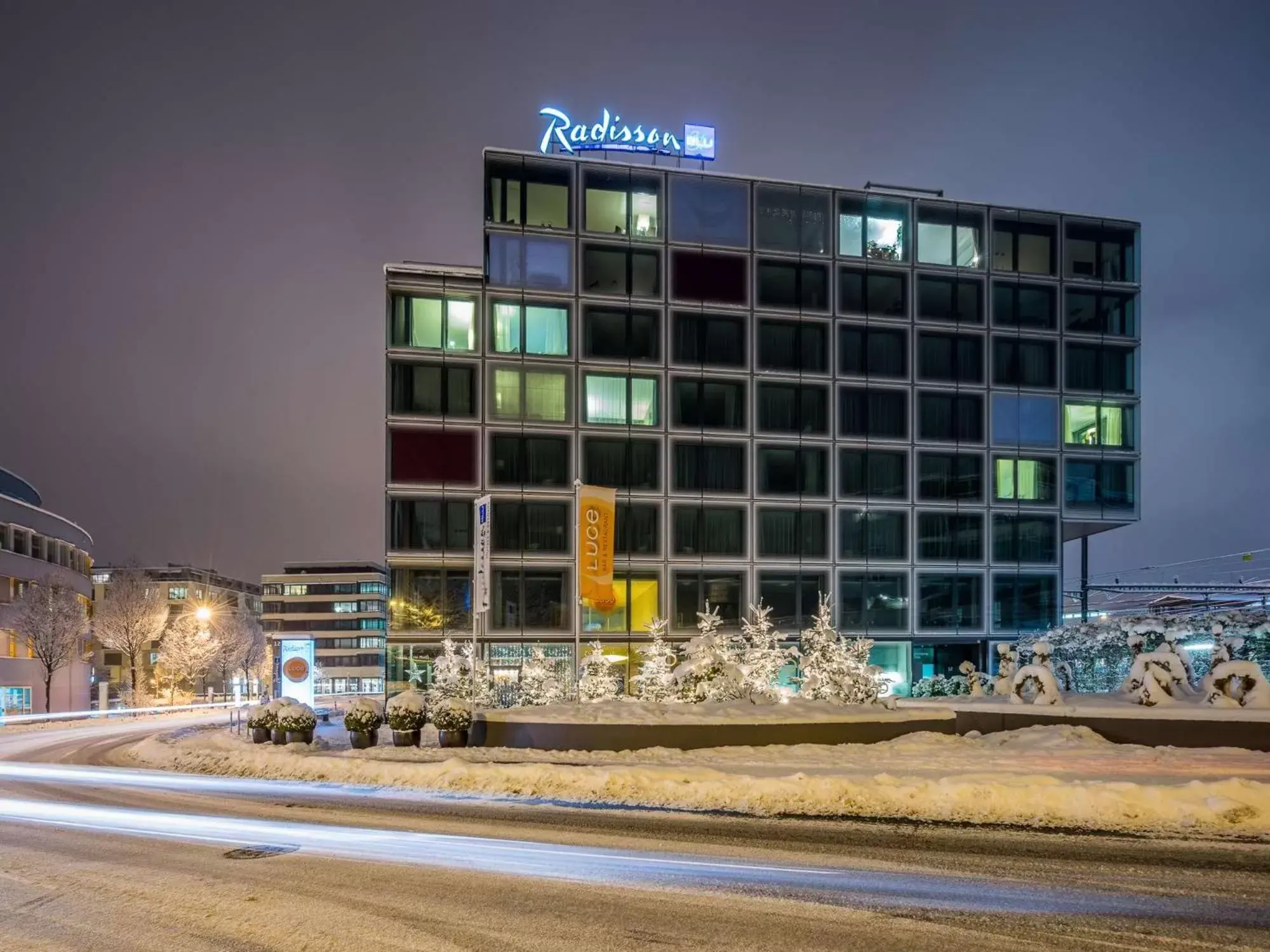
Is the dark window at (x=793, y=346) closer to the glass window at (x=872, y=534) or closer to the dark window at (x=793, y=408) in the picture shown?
the dark window at (x=793, y=408)

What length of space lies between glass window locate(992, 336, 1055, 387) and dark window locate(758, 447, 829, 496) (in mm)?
11612

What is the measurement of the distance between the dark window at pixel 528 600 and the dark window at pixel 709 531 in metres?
6.74

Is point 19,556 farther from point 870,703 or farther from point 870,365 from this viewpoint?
point 870,703

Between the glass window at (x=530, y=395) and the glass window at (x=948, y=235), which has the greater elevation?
the glass window at (x=948, y=235)

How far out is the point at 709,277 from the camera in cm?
4975

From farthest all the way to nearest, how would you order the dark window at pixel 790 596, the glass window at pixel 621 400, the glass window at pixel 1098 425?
1. the glass window at pixel 1098 425
2. the dark window at pixel 790 596
3. the glass window at pixel 621 400

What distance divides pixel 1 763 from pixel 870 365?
140ft

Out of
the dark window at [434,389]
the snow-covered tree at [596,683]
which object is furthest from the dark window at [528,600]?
the snow-covered tree at [596,683]

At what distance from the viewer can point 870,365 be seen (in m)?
51.5

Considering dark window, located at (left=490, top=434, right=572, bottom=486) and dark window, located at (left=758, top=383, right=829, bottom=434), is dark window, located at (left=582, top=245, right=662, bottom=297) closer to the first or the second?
dark window, located at (left=758, top=383, right=829, bottom=434)

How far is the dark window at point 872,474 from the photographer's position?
50844 millimetres

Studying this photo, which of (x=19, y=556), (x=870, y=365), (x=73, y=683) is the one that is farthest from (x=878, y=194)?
(x=73, y=683)

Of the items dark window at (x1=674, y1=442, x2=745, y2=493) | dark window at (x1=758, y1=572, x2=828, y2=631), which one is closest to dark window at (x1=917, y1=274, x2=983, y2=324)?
dark window at (x1=674, y1=442, x2=745, y2=493)

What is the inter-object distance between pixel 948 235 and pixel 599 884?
50.6 meters
